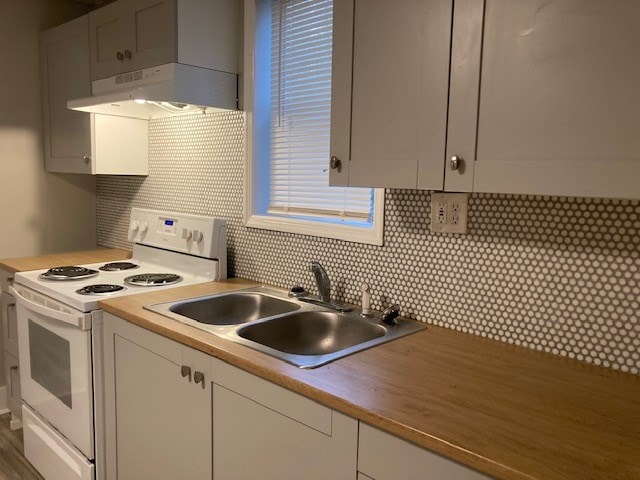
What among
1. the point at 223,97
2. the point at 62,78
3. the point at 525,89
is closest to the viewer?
the point at 525,89

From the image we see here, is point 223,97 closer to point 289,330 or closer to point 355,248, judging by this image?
point 355,248

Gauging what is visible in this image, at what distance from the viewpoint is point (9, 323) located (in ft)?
8.96

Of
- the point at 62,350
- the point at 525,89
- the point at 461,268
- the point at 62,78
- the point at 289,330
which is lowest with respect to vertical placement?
the point at 62,350

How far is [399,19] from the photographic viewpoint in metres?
1.35

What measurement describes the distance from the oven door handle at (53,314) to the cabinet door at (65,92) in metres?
0.84

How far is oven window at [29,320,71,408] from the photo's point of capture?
2.05 meters

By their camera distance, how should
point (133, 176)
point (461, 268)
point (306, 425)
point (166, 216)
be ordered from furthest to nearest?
point (133, 176)
point (166, 216)
point (461, 268)
point (306, 425)

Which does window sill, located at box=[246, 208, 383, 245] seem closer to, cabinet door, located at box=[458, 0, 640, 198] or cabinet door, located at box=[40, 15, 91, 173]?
cabinet door, located at box=[458, 0, 640, 198]

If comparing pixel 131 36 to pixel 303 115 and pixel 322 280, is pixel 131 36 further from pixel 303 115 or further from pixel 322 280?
pixel 322 280

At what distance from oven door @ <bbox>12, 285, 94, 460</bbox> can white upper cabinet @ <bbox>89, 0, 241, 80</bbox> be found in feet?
3.57

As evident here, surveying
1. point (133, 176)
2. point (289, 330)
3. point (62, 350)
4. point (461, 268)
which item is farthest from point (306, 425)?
point (133, 176)

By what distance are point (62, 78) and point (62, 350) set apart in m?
1.59

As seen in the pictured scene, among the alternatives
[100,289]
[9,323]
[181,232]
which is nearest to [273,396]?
[100,289]

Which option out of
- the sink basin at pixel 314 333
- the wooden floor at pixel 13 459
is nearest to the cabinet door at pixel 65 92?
the wooden floor at pixel 13 459
